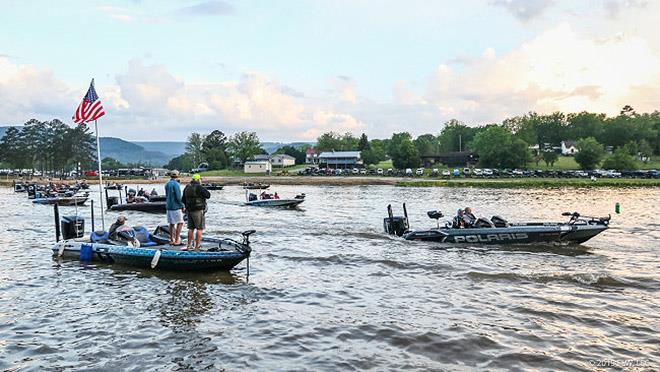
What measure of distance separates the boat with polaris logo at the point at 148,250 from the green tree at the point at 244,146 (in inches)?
5196

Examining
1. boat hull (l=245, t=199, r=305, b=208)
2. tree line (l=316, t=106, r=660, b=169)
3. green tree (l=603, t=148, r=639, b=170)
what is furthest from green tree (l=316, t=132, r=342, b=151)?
boat hull (l=245, t=199, r=305, b=208)

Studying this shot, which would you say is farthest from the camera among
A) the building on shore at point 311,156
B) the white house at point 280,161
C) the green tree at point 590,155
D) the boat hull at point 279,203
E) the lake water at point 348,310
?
the building on shore at point 311,156

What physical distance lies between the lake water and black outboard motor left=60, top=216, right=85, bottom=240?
1.07 m

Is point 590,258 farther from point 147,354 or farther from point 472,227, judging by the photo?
point 147,354

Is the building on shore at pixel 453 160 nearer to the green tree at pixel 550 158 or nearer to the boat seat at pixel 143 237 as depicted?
the green tree at pixel 550 158

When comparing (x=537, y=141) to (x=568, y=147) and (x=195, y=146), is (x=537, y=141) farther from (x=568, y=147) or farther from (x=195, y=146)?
(x=195, y=146)

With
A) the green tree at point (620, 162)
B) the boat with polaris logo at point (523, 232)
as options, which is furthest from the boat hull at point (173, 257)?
the green tree at point (620, 162)

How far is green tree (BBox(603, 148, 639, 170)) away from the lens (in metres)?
94.4

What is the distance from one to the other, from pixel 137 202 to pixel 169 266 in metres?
26.2

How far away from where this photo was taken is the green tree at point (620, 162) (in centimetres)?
9438

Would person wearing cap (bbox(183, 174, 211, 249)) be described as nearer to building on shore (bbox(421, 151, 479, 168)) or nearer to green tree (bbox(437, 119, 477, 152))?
building on shore (bbox(421, 151, 479, 168))

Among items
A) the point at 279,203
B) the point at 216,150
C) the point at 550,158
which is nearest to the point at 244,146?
the point at 216,150

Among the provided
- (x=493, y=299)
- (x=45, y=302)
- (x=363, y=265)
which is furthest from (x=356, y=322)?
(x=45, y=302)

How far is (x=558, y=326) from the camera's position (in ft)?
37.8
